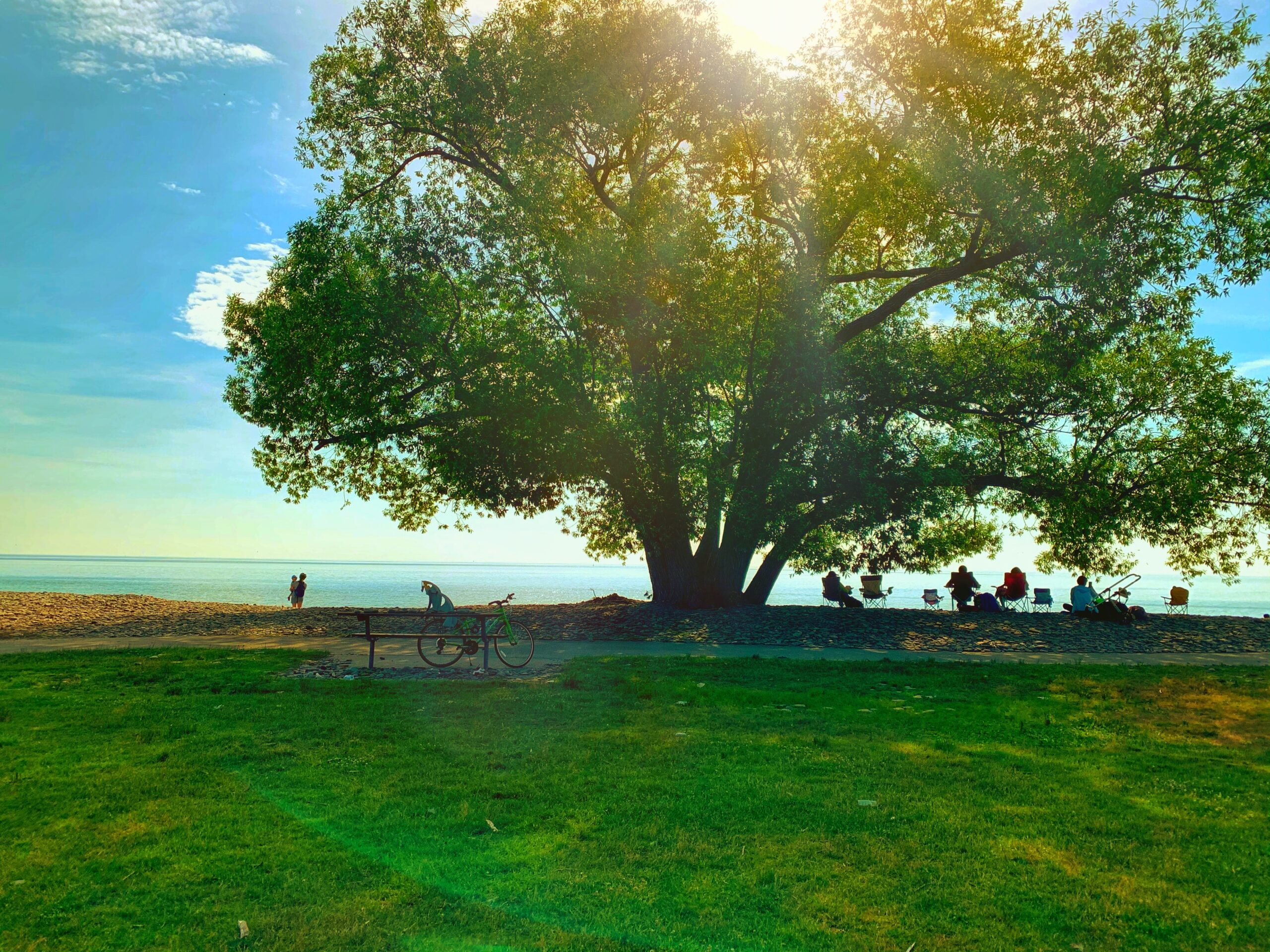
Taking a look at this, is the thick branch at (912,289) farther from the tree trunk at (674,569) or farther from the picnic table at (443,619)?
the picnic table at (443,619)

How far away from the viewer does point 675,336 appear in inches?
693

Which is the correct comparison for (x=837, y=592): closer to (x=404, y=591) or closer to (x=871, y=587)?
(x=871, y=587)

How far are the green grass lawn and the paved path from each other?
4.25 metres

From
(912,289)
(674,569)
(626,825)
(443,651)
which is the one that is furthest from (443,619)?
(912,289)

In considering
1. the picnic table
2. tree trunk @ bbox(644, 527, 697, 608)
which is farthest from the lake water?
the picnic table

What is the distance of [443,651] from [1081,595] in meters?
16.3

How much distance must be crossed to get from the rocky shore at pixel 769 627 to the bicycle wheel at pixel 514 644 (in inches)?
126

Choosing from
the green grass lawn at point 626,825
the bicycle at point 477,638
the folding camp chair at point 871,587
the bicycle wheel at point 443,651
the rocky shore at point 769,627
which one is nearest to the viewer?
the green grass lawn at point 626,825

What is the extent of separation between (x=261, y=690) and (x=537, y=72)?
13980mm

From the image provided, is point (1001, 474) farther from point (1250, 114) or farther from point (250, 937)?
point (250, 937)

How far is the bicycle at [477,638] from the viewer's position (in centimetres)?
1188

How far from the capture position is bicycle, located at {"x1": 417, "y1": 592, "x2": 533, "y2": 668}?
11875 mm

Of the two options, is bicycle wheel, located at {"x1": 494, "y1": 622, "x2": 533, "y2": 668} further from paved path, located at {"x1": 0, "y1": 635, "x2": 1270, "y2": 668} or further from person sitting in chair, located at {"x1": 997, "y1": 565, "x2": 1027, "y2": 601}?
person sitting in chair, located at {"x1": 997, "y1": 565, "x2": 1027, "y2": 601}

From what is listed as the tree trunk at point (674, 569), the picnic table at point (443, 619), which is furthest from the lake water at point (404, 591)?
the picnic table at point (443, 619)
